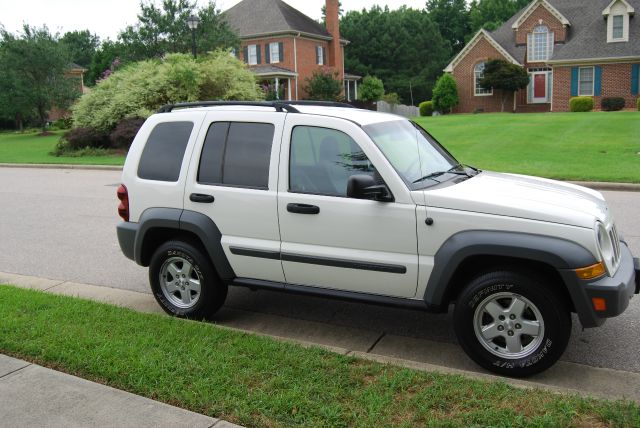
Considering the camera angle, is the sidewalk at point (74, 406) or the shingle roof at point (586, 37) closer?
the sidewalk at point (74, 406)

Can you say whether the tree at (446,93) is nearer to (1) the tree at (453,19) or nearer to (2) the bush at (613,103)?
(2) the bush at (613,103)

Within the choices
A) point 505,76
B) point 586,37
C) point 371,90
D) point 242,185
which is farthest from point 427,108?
point 242,185

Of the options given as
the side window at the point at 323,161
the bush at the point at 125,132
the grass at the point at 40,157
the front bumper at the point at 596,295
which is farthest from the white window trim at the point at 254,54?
the front bumper at the point at 596,295

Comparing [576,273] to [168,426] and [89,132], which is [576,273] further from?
[89,132]

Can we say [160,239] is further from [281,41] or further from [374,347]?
[281,41]

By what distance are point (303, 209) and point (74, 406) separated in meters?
2.16

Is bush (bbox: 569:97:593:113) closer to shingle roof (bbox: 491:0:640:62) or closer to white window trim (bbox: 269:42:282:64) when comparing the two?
shingle roof (bbox: 491:0:640:62)

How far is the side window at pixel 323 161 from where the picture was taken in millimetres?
4988

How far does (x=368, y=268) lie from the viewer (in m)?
4.82

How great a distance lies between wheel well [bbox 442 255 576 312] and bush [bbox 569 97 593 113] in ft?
118

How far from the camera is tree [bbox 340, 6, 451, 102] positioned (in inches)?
2840

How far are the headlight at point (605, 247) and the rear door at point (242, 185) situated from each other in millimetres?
2419

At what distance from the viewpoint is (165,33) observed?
35.8m

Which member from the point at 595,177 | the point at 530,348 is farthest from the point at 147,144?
the point at 595,177
